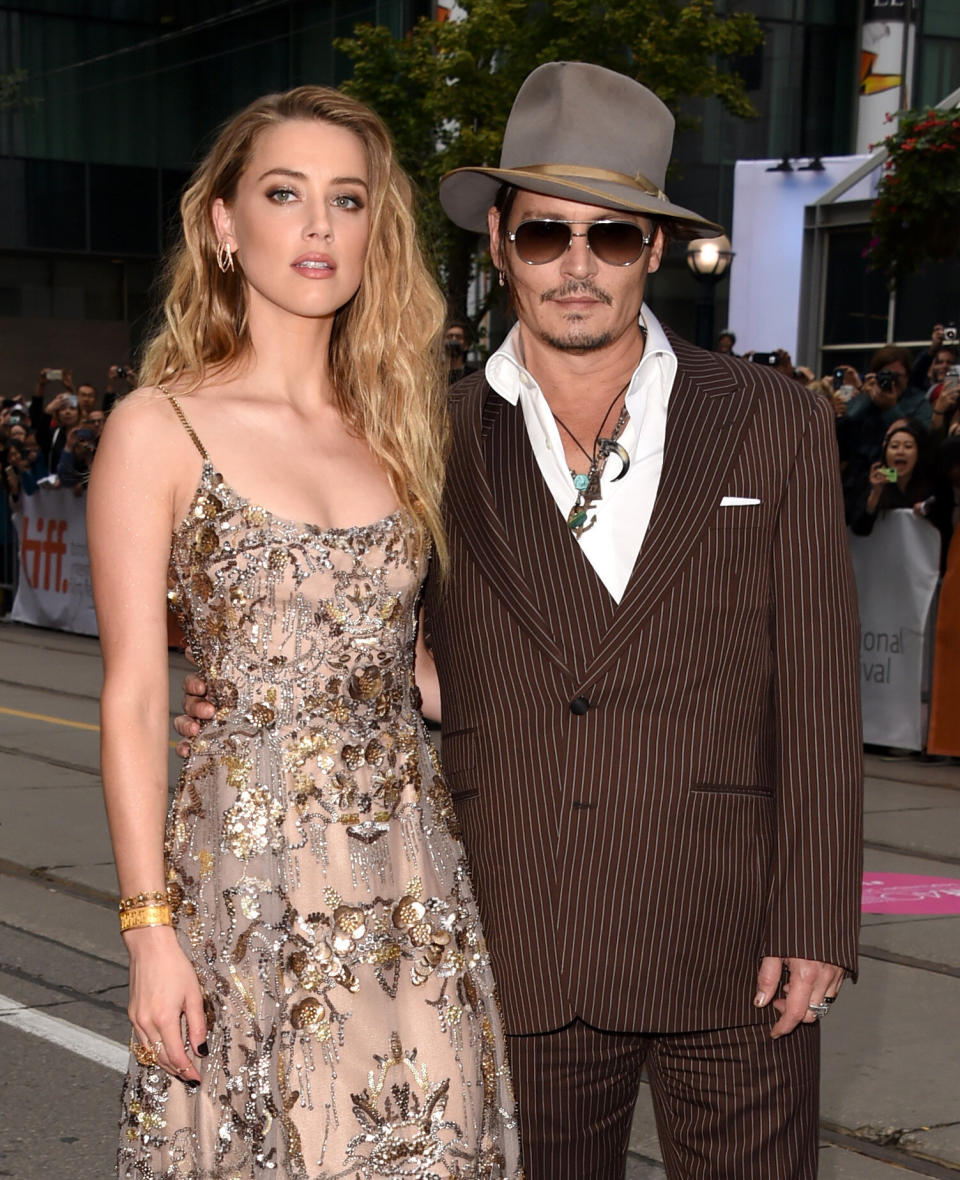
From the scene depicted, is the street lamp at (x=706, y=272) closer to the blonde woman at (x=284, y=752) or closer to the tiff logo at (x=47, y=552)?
the tiff logo at (x=47, y=552)

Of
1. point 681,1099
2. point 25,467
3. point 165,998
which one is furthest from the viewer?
point 25,467

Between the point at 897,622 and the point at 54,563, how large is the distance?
28.3 ft

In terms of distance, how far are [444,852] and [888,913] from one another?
154 inches

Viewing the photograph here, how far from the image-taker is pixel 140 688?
254 cm

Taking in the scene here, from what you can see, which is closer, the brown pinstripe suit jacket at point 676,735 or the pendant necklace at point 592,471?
the brown pinstripe suit jacket at point 676,735

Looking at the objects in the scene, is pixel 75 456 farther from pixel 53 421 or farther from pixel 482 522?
pixel 482 522

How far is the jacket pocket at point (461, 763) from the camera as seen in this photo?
9.36 feet

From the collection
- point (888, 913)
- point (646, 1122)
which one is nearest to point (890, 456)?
point (888, 913)

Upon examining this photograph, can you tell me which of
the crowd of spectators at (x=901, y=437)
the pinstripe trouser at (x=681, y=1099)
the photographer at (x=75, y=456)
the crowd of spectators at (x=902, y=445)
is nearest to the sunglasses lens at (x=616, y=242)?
the pinstripe trouser at (x=681, y=1099)

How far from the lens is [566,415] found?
296 centimetres

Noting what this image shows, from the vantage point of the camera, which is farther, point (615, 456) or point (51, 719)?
point (51, 719)

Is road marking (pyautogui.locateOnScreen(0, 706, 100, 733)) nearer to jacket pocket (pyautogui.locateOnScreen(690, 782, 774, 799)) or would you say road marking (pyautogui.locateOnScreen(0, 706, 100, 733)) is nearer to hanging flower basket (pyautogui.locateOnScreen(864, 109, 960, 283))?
hanging flower basket (pyautogui.locateOnScreen(864, 109, 960, 283))

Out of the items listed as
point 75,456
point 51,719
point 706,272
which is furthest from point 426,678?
point 706,272

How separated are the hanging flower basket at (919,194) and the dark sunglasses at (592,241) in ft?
28.8
